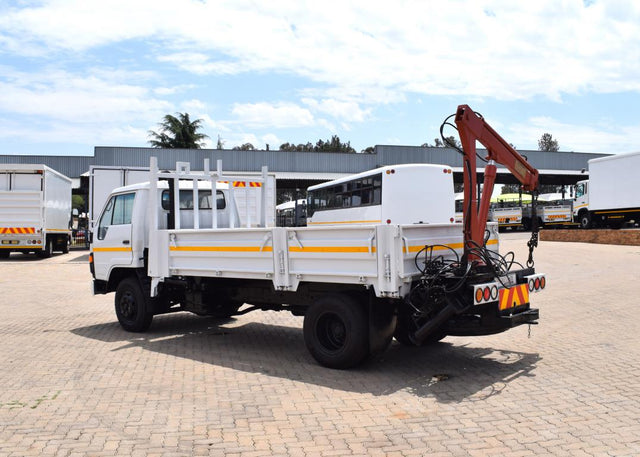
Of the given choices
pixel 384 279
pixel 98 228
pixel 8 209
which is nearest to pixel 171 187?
pixel 98 228

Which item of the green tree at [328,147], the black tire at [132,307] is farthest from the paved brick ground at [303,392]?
the green tree at [328,147]

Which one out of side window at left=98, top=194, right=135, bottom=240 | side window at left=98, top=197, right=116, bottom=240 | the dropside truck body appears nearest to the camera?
the dropside truck body

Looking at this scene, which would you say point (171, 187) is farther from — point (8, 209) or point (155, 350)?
point (8, 209)

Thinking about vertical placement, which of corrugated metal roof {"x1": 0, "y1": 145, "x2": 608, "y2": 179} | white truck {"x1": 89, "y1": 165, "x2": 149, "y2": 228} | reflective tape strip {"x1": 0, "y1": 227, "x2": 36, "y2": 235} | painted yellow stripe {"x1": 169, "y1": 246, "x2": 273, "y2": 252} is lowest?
painted yellow stripe {"x1": 169, "y1": 246, "x2": 273, "y2": 252}

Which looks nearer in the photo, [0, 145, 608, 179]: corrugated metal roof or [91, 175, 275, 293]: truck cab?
[91, 175, 275, 293]: truck cab

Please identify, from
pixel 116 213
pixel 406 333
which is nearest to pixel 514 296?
pixel 406 333

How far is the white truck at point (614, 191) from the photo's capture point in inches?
1158

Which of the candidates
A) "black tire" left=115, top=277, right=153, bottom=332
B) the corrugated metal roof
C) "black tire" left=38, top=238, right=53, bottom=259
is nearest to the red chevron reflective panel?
"black tire" left=115, top=277, right=153, bottom=332

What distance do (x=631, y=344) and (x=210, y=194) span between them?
21.6 ft

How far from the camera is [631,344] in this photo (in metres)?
7.79

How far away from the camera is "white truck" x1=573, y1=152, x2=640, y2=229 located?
29.4 metres

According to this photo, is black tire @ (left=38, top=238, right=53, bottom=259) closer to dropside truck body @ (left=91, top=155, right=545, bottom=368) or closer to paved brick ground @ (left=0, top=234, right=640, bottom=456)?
paved brick ground @ (left=0, top=234, right=640, bottom=456)

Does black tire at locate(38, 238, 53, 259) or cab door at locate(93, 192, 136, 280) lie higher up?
cab door at locate(93, 192, 136, 280)

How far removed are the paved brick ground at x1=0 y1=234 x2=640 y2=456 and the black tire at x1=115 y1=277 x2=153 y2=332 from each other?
0.84ft
